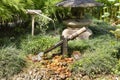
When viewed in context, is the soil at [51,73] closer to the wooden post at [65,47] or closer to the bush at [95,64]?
the bush at [95,64]

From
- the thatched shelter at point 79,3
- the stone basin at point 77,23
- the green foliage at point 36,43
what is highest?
the thatched shelter at point 79,3

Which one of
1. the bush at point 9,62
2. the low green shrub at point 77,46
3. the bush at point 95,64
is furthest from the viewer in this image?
the low green shrub at point 77,46

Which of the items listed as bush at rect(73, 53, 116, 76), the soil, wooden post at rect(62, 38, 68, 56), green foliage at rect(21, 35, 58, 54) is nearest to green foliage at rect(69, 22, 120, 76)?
bush at rect(73, 53, 116, 76)

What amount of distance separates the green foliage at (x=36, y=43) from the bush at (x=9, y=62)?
67cm

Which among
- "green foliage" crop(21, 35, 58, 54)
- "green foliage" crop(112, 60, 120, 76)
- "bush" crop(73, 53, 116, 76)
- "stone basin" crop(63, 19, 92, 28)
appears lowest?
"green foliage" crop(112, 60, 120, 76)

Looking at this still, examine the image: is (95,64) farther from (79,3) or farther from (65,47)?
(79,3)

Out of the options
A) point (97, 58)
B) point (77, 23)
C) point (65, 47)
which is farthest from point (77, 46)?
point (97, 58)

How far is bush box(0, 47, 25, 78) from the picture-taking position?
204 inches

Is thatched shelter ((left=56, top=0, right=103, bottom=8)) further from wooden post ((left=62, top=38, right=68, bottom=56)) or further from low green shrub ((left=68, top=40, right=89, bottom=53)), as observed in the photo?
wooden post ((left=62, top=38, right=68, bottom=56))

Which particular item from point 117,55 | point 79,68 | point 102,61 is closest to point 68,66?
point 79,68

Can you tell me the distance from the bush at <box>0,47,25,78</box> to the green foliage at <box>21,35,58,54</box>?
26.4 inches

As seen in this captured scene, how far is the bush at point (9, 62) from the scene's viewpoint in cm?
518

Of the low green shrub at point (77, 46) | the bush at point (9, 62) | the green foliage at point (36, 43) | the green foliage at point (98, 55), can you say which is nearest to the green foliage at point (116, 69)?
the green foliage at point (98, 55)

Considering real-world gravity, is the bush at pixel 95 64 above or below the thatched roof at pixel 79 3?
below
